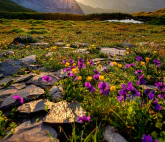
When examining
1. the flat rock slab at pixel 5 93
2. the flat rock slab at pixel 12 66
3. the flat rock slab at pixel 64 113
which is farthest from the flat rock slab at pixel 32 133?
the flat rock slab at pixel 12 66

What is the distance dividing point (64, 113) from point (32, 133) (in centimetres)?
75

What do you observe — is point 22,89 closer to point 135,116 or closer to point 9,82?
point 9,82

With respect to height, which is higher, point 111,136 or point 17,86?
point 111,136

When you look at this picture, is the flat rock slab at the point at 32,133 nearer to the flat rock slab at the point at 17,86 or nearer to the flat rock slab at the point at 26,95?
the flat rock slab at the point at 26,95

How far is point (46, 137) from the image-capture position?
10.0 ft

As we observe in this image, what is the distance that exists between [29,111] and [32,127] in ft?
1.67

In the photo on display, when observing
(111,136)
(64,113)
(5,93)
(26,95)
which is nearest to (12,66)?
(5,93)

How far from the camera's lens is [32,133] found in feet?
10.5

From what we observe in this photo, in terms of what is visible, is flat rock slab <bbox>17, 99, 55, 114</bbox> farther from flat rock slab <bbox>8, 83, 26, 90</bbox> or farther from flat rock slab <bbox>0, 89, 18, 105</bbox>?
flat rock slab <bbox>8, 83, 26, 90</bbox>

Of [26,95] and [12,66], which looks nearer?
[26,95]

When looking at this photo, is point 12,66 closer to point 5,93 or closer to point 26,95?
point 5,93

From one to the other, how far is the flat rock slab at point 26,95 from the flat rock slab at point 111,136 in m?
2.06

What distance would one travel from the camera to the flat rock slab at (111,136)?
2899 mm

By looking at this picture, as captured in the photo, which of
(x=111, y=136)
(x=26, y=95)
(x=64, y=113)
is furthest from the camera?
(x=26, y=95)
